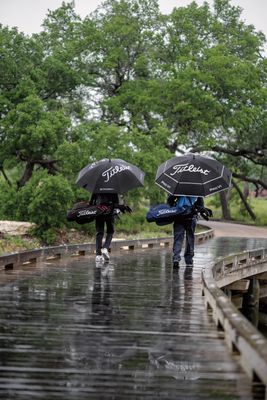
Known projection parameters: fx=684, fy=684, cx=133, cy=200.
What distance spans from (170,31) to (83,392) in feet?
128

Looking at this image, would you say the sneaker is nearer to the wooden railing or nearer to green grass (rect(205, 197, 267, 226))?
the wooden railing

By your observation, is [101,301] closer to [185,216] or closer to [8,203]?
[185,216]

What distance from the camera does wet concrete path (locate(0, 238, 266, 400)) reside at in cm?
478

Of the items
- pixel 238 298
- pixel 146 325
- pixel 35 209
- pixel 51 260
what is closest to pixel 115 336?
pixel 146 325

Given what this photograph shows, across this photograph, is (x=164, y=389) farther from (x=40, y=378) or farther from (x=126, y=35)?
(x=126, y=35)

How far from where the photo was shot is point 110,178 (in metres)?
13.2

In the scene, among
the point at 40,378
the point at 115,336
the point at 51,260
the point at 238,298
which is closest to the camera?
the point at 40,378

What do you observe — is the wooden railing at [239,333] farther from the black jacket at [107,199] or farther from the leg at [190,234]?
the black jacket at [107,199]

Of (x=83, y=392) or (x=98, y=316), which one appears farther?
(x=98, y=316)

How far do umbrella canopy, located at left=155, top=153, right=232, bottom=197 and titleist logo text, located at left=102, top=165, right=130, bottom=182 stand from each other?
844 millimetres

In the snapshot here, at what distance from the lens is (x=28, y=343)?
610cm

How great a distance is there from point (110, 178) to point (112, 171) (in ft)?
0.74

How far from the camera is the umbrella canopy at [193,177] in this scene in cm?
1255

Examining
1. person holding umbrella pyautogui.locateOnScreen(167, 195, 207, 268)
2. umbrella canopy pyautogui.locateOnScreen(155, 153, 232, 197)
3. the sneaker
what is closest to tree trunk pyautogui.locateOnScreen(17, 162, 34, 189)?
the sneaker
